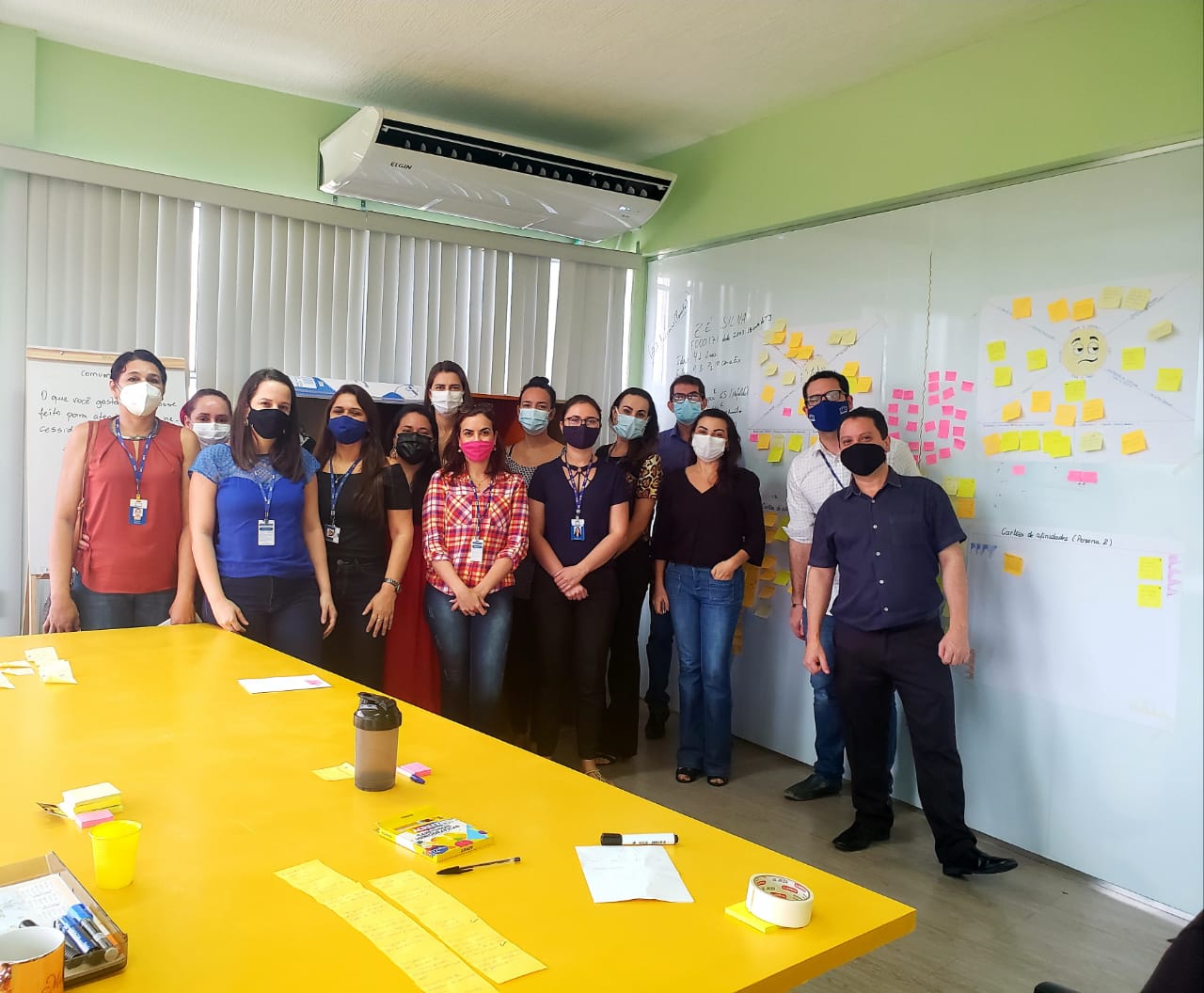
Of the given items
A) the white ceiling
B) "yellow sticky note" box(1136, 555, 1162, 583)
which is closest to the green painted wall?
the white ceiling

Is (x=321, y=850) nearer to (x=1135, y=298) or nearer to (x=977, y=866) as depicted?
(x=977, y=866)

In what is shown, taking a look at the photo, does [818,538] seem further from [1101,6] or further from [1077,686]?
[1101,6]

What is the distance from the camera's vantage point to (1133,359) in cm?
318

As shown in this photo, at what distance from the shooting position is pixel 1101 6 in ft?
10.7

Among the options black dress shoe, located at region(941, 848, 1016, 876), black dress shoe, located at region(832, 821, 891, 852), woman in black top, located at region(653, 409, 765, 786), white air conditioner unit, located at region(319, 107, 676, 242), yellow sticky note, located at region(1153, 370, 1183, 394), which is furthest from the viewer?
white air conditioner unit, located at region(319, 107, 676, 242)

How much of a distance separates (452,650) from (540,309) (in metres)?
2.31

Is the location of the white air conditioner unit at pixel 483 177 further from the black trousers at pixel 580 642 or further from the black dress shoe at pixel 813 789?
the black dress shoe at pixel 813 789

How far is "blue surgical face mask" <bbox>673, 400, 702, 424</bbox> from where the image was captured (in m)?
4.46

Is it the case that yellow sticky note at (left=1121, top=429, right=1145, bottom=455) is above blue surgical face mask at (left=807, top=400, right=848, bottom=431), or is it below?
below

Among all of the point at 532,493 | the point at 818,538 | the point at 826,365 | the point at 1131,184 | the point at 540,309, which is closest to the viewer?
the point at 1131,184

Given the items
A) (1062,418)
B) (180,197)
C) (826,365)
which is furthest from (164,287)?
(1062,418)

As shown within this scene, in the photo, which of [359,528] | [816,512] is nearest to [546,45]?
[359,528]

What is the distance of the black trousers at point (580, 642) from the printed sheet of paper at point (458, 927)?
8.16 feet

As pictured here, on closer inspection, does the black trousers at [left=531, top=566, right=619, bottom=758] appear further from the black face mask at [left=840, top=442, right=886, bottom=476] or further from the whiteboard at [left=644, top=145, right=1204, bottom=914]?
the whiteboard at [left=644, top=145, right=1204, bottom=914]
